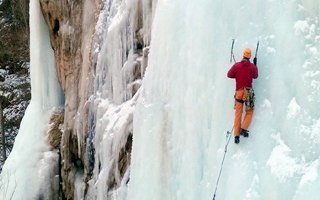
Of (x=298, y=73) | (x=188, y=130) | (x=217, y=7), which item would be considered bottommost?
(x=188, y=130)

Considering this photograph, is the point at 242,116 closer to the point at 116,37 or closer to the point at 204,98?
the point at 204,98

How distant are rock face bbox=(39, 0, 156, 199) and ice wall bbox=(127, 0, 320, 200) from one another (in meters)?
1.87

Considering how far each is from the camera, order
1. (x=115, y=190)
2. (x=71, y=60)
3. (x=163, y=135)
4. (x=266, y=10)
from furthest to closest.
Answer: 1. (x=71, y=60)
2. (x=115, y=190)
3. (x=163, y=135)
4. (x=266, y=10)

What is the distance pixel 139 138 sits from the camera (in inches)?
290

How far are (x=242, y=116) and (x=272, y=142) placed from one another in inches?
19.0

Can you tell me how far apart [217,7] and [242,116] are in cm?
128

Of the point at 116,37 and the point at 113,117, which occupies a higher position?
the point at 116,37

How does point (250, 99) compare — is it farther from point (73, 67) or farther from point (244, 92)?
point (73, 67)

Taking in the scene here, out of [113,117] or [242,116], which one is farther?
[113,117]

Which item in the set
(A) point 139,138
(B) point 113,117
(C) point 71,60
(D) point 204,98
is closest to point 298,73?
(D) point 204,98

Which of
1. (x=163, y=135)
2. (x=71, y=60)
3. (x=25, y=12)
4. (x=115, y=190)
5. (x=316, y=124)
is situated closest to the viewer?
(x=316, y=124)

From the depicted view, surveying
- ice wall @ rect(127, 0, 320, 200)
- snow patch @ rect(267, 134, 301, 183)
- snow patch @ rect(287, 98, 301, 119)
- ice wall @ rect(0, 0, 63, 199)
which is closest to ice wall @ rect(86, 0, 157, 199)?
ice wall @ rect(127, 0, 320, 200)

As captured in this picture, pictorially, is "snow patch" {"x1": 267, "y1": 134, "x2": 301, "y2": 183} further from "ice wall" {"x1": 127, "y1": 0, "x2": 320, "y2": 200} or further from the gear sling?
the gear sling

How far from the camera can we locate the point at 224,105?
20.0 ft
